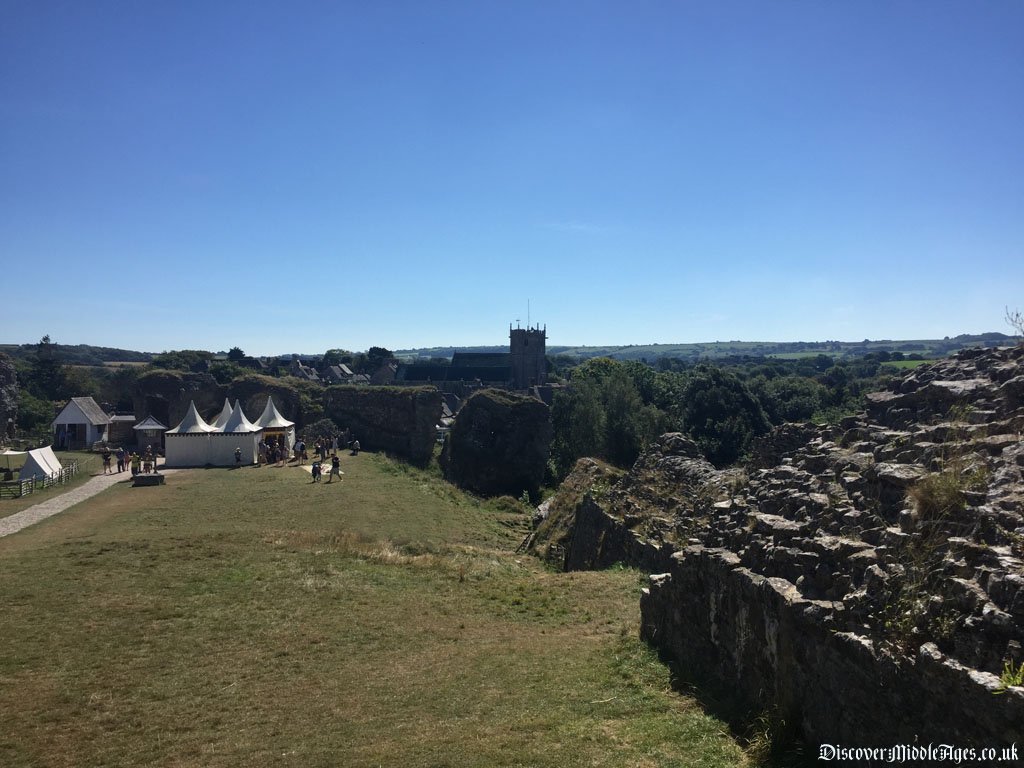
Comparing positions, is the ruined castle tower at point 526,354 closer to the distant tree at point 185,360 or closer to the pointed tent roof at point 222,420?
the distant tree at point 185,360

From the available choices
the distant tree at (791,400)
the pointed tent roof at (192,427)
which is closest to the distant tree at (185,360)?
the pointed tent roof at (192,427)

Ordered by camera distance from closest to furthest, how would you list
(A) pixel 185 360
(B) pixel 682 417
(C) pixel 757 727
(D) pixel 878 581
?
(D) pixel 878 581 → (C) pixel 757 727 → (B) pixel 682 417 → (A) pixel 185 360

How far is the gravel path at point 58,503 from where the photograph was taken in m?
20.0

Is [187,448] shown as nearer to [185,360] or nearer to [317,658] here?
[317,658]

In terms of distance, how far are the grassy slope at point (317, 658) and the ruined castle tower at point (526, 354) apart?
86182 millimetres

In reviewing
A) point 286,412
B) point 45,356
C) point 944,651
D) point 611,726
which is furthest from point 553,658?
point 45,356

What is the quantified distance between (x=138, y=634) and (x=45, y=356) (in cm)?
7546

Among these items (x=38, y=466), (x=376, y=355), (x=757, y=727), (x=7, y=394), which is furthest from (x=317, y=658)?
(x=376, y=355)

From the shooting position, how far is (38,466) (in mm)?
26578

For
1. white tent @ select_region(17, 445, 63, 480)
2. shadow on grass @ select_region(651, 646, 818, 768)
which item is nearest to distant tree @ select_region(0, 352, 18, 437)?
white tent @ select_region(17, 445, 63, 480)

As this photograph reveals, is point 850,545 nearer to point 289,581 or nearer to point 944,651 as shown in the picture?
point 944,651

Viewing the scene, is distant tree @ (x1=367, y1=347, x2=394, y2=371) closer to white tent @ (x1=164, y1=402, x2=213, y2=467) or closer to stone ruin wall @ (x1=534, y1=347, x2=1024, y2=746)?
white tent @ (x1=164, y1=402, x2=213, y2=467)

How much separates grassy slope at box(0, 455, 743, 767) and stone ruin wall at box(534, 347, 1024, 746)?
0.88 m

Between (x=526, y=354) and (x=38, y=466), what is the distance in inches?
3228
